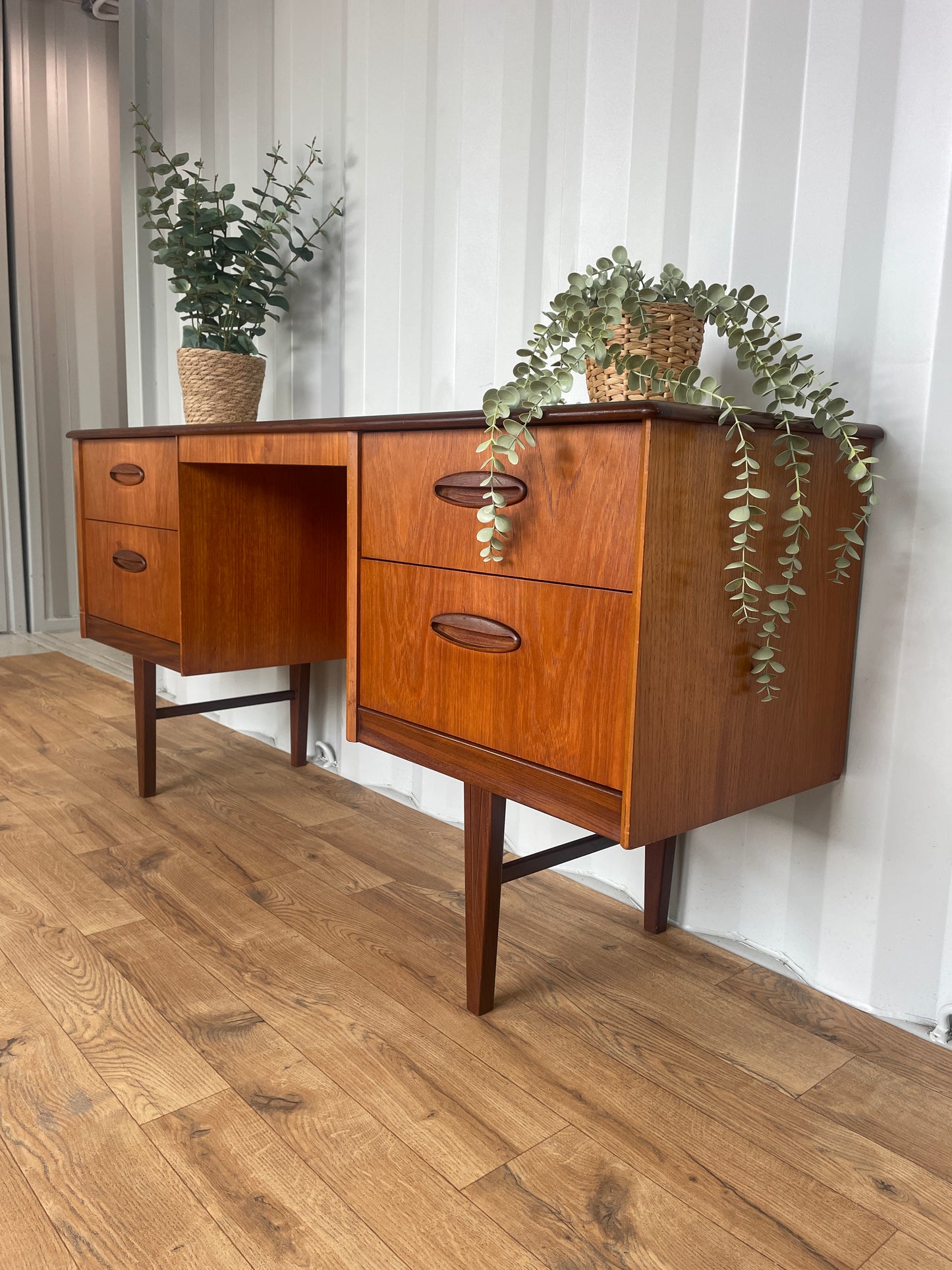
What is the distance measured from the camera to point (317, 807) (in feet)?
6.34

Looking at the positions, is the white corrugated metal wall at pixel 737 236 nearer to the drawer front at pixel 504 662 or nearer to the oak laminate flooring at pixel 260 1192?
the drawer front at pixel 504 662

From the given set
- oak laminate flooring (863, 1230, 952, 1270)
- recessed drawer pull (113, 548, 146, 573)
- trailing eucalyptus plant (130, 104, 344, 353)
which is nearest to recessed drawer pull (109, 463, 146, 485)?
recessed drawer pull (113, 548, 146, 573)

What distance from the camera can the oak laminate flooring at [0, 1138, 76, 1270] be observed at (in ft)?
2.62

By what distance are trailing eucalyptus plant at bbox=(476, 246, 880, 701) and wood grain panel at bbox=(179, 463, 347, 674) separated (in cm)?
85

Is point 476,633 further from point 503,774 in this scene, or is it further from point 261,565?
point 261,565

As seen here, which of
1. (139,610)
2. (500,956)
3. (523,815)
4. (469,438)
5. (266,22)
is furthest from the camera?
(266,22)

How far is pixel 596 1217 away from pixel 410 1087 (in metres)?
0.26

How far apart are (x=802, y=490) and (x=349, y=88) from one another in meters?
1.43

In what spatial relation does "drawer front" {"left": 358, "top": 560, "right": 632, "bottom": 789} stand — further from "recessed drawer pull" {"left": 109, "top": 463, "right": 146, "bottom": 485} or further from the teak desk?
"recessed drawer pull" {"left": 109, "top": 463, "right": 146, "bottom": 485}

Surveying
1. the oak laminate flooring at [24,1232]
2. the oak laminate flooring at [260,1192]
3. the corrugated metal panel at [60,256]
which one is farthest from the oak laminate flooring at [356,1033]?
the corrugated metal panel at [60,256]

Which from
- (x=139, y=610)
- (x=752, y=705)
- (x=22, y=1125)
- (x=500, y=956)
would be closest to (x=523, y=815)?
(x=500, y=956)

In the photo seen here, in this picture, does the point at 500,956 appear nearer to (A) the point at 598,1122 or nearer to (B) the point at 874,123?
(A) the point at 598,1122

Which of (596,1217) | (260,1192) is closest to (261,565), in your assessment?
(260,1192)

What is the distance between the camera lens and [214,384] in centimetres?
185
